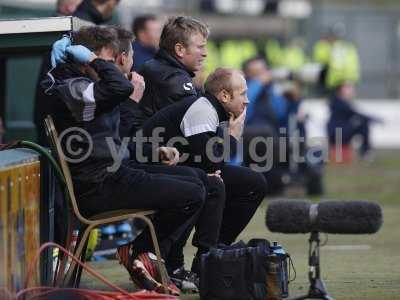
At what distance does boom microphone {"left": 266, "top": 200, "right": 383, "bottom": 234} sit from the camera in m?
7.22

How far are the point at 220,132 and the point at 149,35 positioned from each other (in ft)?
12.8

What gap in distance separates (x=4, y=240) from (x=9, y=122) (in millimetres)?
7062

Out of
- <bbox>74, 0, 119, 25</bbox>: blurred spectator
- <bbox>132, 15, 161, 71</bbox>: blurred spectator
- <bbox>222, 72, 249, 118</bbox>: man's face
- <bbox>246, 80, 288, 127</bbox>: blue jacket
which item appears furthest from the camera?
<bbox>246, 80, 288, 127</bbox>: blue jacket

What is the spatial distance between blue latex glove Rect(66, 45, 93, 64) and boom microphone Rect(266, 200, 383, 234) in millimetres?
1379

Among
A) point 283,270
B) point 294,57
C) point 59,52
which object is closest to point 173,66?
point 59,52

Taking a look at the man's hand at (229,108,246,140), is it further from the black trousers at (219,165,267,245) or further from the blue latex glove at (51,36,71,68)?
the blue latex glove at (51,36,71,68)

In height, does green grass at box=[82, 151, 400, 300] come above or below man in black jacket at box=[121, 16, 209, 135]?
below

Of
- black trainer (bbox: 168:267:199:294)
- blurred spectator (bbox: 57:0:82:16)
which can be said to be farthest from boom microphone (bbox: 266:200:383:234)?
blurred spectator (bbox: 57:0:82:16)

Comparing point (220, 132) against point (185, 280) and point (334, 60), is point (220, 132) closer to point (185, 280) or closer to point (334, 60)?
point (185, 280)

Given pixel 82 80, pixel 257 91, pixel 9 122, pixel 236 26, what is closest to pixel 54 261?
pixel 82 80

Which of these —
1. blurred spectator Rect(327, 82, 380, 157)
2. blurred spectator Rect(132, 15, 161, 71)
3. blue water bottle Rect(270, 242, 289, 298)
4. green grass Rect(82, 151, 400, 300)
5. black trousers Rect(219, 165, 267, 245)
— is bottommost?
blurred spectator Rect(327, 82, 380, 157)

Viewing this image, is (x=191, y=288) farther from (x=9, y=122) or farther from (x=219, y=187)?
(x=9, y=122)

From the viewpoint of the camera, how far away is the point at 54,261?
8430mm

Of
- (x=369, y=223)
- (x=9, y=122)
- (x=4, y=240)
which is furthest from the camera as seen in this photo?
(x=9, y=122)
